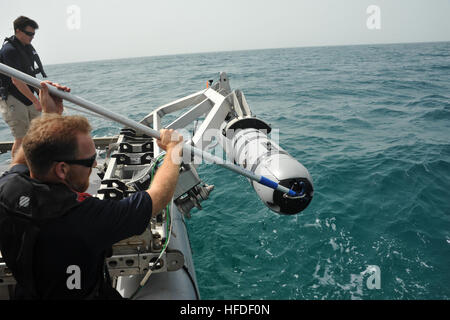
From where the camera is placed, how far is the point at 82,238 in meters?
1.62

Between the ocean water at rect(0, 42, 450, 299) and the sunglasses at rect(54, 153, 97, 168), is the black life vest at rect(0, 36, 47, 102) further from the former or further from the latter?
the sunglasses at rect(54, 153, 97, 168)

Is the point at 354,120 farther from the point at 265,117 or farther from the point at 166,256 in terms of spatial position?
the point at 166,256

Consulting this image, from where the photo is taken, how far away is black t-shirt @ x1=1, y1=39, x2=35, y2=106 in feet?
15.3

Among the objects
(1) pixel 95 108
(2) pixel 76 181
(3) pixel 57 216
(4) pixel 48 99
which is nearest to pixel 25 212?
(3) pixel 57 216

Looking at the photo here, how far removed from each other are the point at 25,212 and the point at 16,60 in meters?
4.53

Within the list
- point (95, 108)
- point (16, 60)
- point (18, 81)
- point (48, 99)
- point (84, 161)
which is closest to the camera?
point (84, 161)

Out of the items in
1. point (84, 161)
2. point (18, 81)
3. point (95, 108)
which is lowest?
point (84, 161)

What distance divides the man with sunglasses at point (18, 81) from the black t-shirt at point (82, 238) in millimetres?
3669

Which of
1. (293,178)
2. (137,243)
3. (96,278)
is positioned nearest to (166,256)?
(137,243)

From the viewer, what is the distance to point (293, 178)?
3.31 m

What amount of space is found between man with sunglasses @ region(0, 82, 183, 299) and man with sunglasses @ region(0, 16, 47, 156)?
3439 millimetres

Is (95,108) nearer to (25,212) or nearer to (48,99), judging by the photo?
(48,99)
